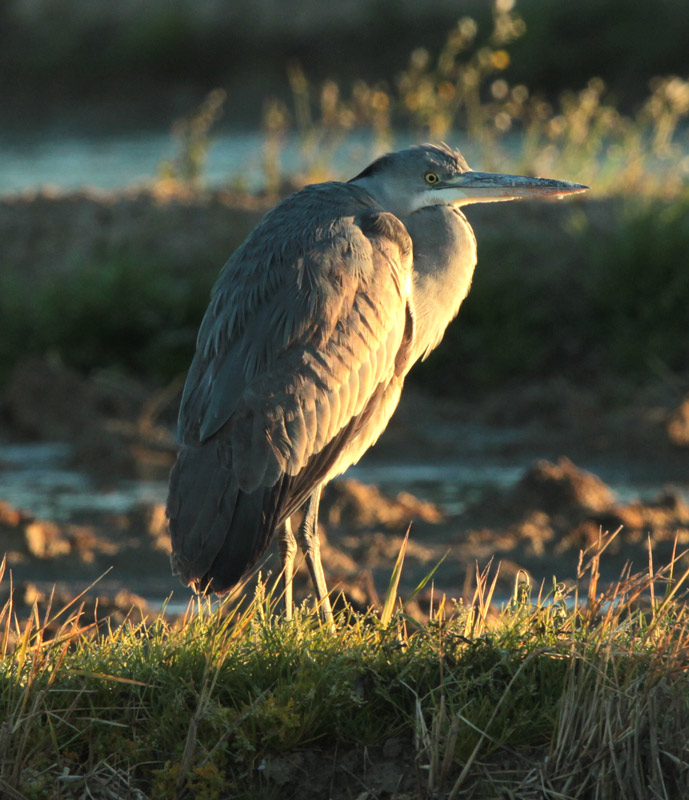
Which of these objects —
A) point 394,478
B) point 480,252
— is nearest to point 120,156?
point 480,252

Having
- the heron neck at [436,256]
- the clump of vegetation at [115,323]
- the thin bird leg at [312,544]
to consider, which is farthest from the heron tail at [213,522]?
the clump of vegetation at [115,323]

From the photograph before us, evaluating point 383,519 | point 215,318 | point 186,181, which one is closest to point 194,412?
point 215,318

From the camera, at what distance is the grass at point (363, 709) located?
3596 millimetres

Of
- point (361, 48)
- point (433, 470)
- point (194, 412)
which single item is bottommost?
point (433, 470)

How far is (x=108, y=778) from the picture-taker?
3.72 meters

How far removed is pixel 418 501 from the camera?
7.82 metres

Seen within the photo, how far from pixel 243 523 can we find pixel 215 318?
0.88 m

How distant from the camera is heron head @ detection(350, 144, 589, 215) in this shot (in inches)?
211

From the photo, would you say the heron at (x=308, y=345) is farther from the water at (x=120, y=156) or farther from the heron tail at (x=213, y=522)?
the water at (x=120, y=156)

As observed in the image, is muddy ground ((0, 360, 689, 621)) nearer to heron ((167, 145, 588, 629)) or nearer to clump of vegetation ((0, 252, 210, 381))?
clump of vegetation ((0, 252, 210, 381))

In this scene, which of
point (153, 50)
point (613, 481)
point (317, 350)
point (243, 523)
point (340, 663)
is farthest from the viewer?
point (153, 50)

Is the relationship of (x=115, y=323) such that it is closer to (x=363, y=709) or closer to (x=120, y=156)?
(x=363, y=709)

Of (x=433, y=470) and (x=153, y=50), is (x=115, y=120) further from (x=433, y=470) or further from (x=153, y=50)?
(x=433, y=470)

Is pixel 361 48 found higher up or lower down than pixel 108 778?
higher up
